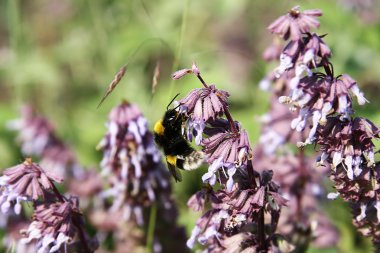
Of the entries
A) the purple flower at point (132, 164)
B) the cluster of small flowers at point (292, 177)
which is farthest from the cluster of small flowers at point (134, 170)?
the cluster of small flowers at point (292, 177)

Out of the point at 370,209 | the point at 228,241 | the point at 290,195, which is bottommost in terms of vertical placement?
the point at 228,241

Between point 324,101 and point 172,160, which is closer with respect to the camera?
point 324,101

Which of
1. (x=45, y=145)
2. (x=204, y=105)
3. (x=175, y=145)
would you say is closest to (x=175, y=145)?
(x=175, y=145)

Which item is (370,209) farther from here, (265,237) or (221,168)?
(221,168)

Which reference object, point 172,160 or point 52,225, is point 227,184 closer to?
point 172,160

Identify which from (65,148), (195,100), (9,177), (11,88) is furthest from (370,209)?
(11,88)

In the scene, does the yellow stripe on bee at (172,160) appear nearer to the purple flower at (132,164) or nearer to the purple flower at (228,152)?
the purple flower at (132,164)
